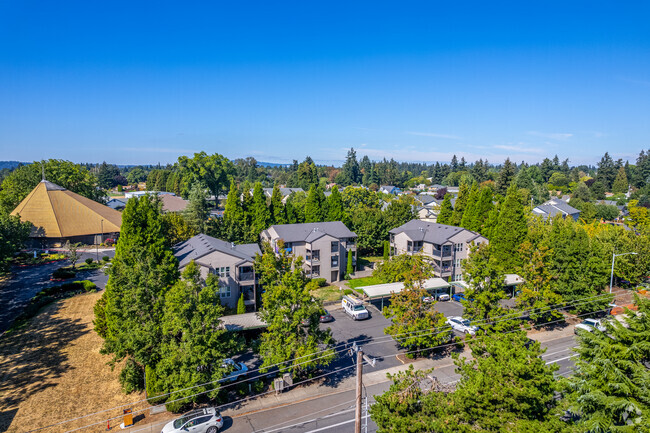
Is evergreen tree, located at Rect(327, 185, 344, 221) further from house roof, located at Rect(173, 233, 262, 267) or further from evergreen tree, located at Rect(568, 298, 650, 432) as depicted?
evergreen tree, located at Rect(568, 298, 650, 432)

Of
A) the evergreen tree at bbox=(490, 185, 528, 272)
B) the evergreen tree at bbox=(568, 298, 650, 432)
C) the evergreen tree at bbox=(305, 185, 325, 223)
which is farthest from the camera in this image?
the evergreen tree at bbox=(305, 185, 325, 223)

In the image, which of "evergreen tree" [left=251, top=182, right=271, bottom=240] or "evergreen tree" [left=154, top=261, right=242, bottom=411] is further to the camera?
"evergreen tree" [left=251, top=182, right=271, bottom=240]

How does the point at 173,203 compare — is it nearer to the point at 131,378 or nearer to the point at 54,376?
the point at 54,376

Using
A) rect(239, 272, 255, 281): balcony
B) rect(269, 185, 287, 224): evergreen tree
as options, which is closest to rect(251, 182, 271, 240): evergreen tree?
rect(269, 185, 287, 224): evergreen tree

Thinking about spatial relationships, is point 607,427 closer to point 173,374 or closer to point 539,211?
point 173,374

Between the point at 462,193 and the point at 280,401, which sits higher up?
the point at 462,193

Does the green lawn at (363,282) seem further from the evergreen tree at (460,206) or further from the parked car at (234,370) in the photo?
the parked car at (234,370)

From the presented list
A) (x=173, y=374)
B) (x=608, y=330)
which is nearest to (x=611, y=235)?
(x=608, y=330)
